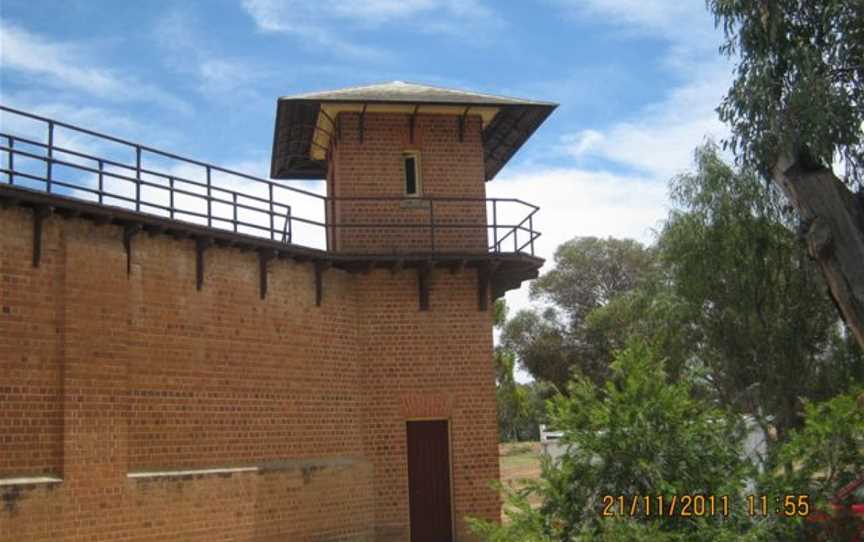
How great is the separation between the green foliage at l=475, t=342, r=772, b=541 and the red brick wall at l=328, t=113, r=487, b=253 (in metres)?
8.36

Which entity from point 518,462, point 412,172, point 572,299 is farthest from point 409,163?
point 572,299

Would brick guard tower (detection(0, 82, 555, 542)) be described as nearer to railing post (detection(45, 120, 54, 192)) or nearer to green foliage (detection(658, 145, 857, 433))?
railing post (detection(45, 120, 54, 192))

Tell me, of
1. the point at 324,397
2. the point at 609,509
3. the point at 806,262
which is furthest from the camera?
the point at 806,262

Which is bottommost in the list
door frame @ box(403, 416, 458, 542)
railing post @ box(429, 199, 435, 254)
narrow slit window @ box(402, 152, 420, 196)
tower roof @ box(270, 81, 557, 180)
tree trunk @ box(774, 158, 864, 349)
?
door frame @ box(403, 416, 458, 542)

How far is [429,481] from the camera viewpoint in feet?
57.5

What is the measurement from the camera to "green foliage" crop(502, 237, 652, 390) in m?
52.1

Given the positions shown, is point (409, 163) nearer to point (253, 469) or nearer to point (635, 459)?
point (253, 469)

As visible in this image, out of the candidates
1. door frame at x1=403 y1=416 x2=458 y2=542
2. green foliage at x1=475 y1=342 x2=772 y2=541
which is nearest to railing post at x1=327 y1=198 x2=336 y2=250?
door frame at x1=403 y1=416 x2=458 y2=542

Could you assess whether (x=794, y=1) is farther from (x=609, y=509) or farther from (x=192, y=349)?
(x=192, y=349)

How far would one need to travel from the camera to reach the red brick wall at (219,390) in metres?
12.7

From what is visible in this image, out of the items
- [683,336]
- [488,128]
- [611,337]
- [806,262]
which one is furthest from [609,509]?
[611,337]

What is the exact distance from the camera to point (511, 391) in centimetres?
4862

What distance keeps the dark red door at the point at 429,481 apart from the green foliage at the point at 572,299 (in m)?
34.0

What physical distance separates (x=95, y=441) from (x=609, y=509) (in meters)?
6.97
